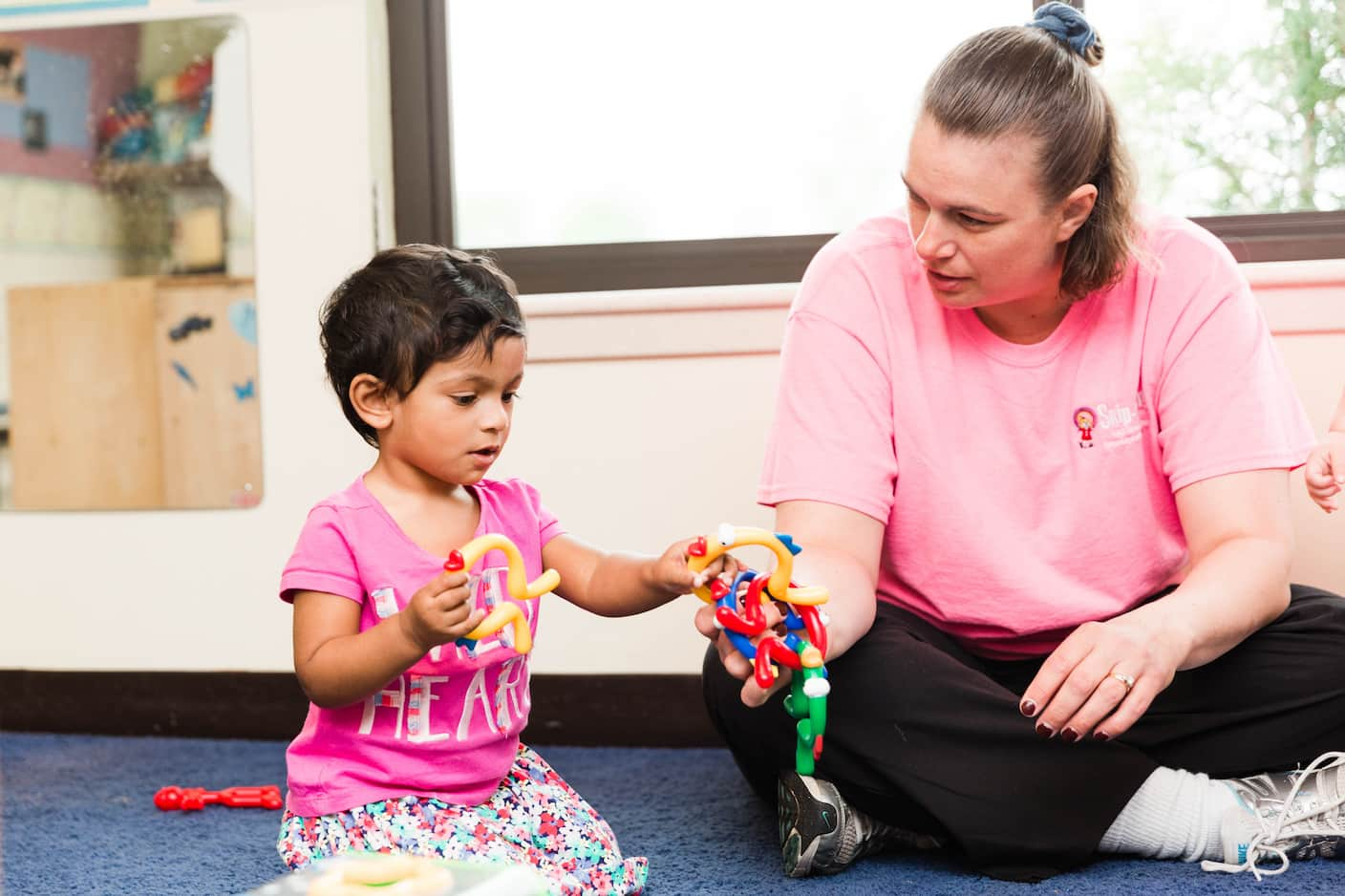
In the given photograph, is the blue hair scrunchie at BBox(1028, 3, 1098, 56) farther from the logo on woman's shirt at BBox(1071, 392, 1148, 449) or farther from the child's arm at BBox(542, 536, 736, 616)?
the child's arm at BBox(542, 536, 736, 616)

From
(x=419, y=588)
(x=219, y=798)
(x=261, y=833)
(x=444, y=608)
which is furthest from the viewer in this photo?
(x=219, y=798)

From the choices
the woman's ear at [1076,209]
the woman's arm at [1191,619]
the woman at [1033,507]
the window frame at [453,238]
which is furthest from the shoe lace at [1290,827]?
the window frame at [453,238]

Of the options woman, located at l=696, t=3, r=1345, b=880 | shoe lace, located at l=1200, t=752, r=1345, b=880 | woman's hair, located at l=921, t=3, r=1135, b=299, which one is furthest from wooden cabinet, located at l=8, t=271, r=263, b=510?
shoe lace, located at l=1200, t=752, r=1345, b=880

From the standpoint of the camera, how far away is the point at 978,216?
128cm

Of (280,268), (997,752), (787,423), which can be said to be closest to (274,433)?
(280,268)

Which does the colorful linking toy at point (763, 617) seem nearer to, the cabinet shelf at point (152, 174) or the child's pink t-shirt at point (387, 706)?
the child's pink t-shirt at point (387, 706)

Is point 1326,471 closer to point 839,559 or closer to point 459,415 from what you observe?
point 839,559

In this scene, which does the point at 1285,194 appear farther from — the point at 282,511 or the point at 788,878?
the point at 282,511

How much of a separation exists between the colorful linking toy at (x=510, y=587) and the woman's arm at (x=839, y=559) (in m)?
0.19

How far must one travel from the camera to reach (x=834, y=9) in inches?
77.3

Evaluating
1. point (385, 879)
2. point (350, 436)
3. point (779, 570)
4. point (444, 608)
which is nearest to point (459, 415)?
point (444, 608)

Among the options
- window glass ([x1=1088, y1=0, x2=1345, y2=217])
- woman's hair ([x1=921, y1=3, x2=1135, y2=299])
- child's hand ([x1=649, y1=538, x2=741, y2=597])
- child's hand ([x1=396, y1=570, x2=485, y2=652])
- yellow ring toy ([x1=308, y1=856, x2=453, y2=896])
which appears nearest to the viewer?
yellow ring toy ([x1=308, y1=856, x2=453, y2=896])

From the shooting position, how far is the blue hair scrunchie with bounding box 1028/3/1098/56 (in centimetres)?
134

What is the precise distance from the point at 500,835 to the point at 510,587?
0.27 meters
